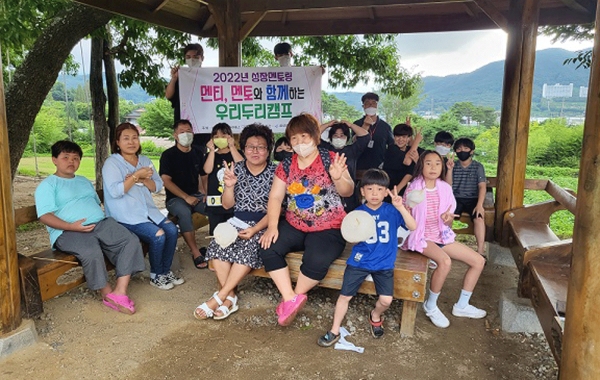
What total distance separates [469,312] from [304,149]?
195cm

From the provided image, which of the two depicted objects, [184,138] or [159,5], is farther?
[159,5]

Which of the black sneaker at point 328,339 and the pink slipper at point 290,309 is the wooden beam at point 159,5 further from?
the black sneaker at point 328,339

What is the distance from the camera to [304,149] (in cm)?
330

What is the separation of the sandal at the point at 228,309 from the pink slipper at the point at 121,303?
0.71 metres

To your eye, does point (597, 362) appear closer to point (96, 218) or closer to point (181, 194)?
point (96, 218)

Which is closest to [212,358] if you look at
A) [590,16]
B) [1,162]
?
[1,162]

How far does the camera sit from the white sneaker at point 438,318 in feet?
11.6

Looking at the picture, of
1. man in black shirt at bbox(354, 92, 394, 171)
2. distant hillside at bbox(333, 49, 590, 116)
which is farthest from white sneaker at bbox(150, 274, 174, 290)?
distant hillside at bbox(333, 49, 590, 116)

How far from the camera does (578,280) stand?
1.90 meters

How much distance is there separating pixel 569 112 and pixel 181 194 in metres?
64.4

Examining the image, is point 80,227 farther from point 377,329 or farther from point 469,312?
point 469,312

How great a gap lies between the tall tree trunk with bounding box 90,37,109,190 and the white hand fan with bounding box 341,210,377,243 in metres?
7.80

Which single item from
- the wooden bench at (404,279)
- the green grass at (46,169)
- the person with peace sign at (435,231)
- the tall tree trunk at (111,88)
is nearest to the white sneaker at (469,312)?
the person with peace sign at (435,231)

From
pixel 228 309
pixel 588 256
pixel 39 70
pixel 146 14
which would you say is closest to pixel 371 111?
pixel 228 309
